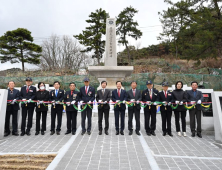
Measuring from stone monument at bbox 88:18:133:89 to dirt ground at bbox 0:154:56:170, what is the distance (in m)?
6.09

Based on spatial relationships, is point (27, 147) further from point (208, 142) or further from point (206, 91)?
point (206, 91)

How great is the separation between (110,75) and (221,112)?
5958 mm

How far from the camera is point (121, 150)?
16.0 ft

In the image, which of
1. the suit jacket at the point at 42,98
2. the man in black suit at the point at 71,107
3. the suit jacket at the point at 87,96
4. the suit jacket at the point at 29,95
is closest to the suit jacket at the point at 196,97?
the suit jacket at the point at 87,96

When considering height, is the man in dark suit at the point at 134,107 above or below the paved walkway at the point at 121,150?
above

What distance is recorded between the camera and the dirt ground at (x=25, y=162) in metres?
4.12

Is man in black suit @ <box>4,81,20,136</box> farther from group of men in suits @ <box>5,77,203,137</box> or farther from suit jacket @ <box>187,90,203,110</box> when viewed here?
suit jacket @ <box>187,90,203,110</box>

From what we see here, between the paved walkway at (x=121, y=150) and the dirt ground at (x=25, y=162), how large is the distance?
0.76ft

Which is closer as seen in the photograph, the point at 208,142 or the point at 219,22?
the point at 208,142

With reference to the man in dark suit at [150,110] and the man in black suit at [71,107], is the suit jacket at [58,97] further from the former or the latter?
the man in dark suit at [150,110]

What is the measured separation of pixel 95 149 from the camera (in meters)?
4.94

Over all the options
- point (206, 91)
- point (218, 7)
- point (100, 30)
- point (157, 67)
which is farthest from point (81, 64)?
point (206, 91)

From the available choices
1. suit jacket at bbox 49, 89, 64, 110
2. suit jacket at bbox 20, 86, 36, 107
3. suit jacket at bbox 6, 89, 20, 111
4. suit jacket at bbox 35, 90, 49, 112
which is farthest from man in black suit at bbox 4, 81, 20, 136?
suit jacket at bbox 49, 89, 64, 110

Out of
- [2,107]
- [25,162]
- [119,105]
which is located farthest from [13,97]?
[119,105]
